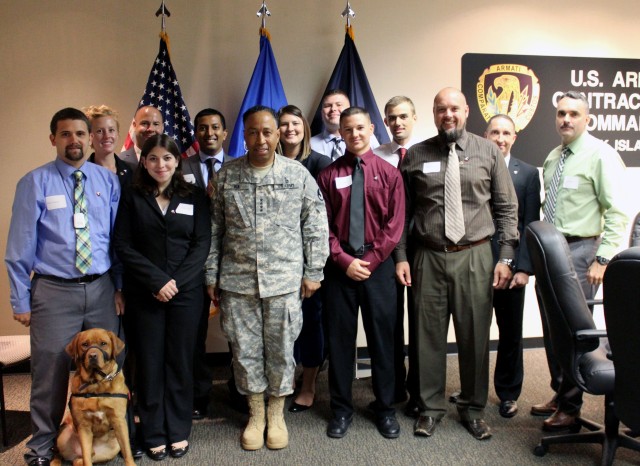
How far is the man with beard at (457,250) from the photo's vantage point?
281cm

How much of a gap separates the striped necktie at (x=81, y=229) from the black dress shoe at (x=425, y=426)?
1900 mm

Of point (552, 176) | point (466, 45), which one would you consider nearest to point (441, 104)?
point (552, 176)

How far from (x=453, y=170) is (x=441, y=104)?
0.35 metres

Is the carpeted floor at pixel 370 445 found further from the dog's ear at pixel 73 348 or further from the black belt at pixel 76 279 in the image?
the black belt at pixel 76 279

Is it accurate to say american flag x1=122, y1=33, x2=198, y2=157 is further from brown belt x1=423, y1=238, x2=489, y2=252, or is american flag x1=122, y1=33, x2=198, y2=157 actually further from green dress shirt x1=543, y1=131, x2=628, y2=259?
green dress shirt x1=543, y1=131, x2=628, y2=259

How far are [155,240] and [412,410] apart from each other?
5.75ft

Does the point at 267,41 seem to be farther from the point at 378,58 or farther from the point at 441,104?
the point at 441,104

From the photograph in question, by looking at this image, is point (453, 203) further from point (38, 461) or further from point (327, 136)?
point (38, 461)

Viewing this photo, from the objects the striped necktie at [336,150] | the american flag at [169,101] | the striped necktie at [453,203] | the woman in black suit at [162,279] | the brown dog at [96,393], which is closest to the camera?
the brown dog at [96,393]

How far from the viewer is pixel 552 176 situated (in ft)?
10.2

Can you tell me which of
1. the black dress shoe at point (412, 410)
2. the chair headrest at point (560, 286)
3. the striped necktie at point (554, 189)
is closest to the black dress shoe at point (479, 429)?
the black dress shoe at point (412, 410)

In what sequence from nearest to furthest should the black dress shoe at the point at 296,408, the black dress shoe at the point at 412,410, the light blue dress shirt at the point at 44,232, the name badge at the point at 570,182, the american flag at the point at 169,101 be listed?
the light blue dress shirt at the point at 44,232 → the name badge at the point at 570,182 → the black dress shoe at the point at 412,410 → the black dress shoe at the point at 296,408 → the american flag at the point at 169,101

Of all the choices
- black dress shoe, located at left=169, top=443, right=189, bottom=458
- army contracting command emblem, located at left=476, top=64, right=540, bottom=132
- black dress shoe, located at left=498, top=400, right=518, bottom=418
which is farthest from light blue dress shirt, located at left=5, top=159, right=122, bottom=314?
army contracting command emblem, located at left=476, top=64, right=540, bottom=132

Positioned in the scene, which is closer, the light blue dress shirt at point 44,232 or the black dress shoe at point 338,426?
the light blue dress shirt at point 44,232
